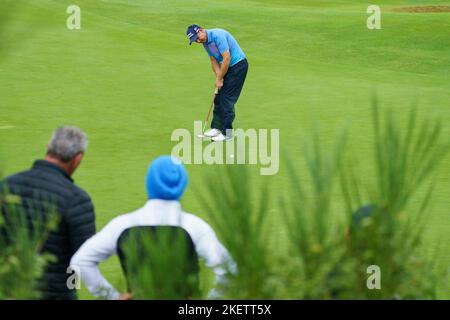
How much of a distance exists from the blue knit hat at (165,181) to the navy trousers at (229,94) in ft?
27.3

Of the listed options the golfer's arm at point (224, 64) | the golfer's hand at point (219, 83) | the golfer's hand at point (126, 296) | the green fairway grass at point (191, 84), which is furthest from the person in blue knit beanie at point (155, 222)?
the golfer's hand at point (219, 83)

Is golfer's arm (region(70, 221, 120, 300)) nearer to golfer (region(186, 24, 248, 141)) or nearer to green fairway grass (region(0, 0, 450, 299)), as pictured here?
green fairway grass (region(0, 0, 450, 299))

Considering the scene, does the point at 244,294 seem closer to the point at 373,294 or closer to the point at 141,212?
the point at 373,294

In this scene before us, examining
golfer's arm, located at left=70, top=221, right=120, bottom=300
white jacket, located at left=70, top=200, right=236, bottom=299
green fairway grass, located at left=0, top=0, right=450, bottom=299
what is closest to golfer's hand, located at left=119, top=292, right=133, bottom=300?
white jacket, located at left=70, top=200, right=236, bottom=299

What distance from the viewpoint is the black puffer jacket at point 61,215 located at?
18.6 feet

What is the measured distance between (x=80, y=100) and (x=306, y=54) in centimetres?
764

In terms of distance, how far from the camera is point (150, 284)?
3.73 meters

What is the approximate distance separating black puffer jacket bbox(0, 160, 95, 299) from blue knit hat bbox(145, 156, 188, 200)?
0.61m

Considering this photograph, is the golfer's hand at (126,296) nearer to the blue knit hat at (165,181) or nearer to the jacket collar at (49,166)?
the blue knit hat at (165,181)

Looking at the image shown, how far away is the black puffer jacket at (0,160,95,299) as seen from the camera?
18.6ft

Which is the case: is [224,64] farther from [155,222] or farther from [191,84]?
[155,222]

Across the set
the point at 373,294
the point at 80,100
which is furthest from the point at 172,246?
the point at 80,100

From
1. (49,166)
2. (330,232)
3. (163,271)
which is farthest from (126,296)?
(49,166)
